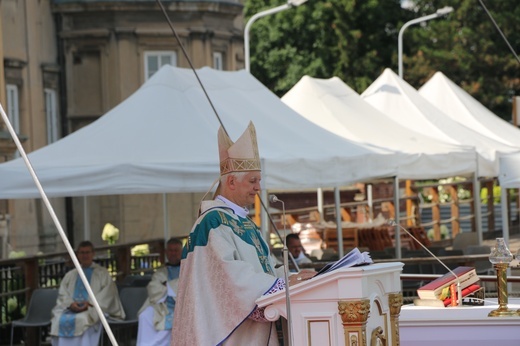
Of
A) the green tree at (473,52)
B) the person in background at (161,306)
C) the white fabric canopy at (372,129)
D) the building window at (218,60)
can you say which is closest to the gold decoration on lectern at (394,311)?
the person in background at (161,306)

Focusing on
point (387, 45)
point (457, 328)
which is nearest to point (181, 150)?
point (457, 328)

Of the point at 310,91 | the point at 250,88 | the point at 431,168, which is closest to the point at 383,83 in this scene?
the point at 310,91

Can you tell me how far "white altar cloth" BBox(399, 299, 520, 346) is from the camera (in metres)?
10.1

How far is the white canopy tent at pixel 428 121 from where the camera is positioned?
78.5 feet

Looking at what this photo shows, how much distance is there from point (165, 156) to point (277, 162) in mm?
1164

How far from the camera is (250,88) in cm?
1873

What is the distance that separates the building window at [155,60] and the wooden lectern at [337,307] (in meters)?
30.2

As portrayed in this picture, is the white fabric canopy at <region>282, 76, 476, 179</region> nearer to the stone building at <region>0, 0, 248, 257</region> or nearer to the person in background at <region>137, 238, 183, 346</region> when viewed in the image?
the person in background at <region>137, 238, 183, 346</region>

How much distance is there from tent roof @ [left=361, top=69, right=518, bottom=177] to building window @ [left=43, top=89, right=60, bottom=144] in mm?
11974

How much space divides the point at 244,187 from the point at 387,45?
1911 inches

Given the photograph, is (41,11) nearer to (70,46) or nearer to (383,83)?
(70,46)

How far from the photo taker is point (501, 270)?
10.0 meters

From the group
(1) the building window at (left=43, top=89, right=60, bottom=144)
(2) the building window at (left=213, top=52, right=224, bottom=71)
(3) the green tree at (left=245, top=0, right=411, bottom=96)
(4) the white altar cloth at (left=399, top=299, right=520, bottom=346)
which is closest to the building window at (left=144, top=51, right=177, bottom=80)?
(2) the building window at (left=213, top=52, right=224, bottom=71)

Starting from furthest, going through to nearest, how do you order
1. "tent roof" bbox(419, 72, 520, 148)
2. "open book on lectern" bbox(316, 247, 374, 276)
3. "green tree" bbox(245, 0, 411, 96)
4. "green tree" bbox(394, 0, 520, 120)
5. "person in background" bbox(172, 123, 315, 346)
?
"green tree" bbox(245, 0, 411, 96), "green tree" bbox(394, 0, 520, 120), "tent roof" bbox(419, 72, 520, 148), "person in background" bbox(172, 123, 315, 346), "open book on lectern" bbox(316, 247, 374, 276)
